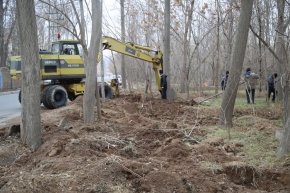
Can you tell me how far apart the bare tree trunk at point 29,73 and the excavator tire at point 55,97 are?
6006mm

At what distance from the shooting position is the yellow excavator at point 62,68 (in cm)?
1212

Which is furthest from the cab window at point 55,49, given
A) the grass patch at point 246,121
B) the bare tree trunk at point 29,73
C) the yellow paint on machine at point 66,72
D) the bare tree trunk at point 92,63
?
the grass patch at point 246,121

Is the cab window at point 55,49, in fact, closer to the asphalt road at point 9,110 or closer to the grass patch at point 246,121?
the asphalt road at point 9,110

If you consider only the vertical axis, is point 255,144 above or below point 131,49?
below

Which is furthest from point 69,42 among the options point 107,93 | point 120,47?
point 107,93

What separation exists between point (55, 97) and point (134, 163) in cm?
842

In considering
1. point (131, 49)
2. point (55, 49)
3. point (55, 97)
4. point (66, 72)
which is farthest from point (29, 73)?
point (131, 49)

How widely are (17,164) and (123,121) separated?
15.3 feet

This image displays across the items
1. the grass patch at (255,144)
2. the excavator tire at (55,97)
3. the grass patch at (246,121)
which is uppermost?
the excavator tire at (55,97)

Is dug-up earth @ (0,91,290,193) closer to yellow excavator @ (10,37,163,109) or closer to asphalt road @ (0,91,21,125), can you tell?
asphalt road @ (0,91,21,125)

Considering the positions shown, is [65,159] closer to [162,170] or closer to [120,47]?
[162,170]

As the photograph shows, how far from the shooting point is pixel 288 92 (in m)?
6.92

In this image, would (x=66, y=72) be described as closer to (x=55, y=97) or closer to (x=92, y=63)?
(x=55, y=97)

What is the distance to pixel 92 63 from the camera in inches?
329
